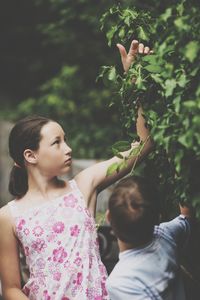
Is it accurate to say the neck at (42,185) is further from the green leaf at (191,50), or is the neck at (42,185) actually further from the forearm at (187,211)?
the green leaf at (191,50)

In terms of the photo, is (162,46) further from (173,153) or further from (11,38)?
(11,38)

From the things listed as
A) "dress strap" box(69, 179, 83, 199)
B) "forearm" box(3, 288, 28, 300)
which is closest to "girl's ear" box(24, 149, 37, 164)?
"dress strap" box(69, 179, 83, 199)

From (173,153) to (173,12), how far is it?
1.76ft

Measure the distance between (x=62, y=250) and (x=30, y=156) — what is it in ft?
1.60

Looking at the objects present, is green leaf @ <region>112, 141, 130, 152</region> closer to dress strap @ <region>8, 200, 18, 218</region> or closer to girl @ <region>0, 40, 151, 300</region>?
girl @ <region>0, 40, 151, 300</region>

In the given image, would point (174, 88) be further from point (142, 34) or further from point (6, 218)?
point (6, 218)

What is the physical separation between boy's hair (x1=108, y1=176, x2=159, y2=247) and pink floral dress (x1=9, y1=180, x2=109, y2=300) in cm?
56

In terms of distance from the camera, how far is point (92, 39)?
404 inches

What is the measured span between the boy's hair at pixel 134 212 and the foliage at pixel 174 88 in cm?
13

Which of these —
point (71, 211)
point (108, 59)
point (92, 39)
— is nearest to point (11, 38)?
point (92, 39)

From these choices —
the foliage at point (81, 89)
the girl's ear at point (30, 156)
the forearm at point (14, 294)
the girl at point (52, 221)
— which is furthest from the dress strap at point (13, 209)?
the foliage at point (81, 89)

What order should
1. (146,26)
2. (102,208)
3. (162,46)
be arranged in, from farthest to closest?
(102,208) < (146,26) < (162,46)

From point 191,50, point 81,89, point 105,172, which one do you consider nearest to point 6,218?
point 105,172

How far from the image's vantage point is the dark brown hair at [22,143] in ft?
10.2
